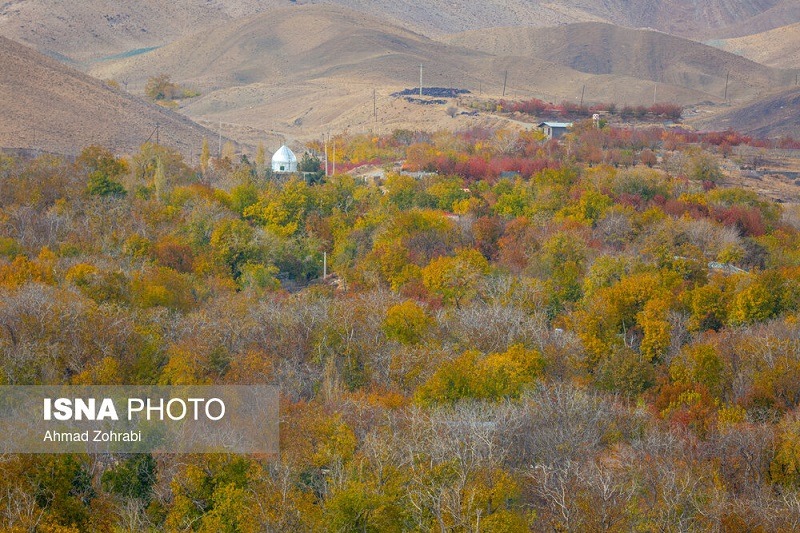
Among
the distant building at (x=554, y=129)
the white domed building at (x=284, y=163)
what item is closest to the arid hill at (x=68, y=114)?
the white domed building at (x=284, y=163)

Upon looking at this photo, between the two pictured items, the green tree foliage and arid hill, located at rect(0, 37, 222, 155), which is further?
arid hill, located at rect(0, 37, 222, 155)

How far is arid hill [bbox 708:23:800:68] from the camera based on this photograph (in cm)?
16525

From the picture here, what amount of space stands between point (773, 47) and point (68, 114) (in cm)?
12933

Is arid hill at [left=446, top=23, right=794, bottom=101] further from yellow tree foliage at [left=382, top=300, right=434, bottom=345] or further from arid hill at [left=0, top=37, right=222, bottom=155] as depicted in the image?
yellow tree foliage at [left=382, top=300, right=434, bottom=345]

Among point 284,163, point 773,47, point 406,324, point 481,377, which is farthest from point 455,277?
point 773,47

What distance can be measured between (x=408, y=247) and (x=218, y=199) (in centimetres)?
996

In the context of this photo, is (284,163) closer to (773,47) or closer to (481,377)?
(481,377)

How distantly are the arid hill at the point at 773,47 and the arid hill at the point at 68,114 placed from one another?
107 meters

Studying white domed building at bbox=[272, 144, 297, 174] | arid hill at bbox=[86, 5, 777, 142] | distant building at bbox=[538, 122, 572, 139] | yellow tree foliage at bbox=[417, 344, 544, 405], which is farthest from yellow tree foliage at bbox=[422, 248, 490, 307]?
arid hill at bbox=[86, 5, 777, 142]

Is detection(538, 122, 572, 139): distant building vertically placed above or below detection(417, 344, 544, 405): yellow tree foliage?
above

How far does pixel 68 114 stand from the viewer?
7494cm

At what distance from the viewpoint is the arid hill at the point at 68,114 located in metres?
70.2

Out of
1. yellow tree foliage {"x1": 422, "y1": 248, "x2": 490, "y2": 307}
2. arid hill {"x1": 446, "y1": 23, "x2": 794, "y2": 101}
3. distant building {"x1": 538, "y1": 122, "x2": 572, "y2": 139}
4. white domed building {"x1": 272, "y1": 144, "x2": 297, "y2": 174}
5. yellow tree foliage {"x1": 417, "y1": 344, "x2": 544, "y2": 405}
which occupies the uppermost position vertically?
arid hill {"x1": 446, "y1": 23, "x2": 794, "y2": 101}

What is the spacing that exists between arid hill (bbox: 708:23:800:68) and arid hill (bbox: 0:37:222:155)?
107037mm
